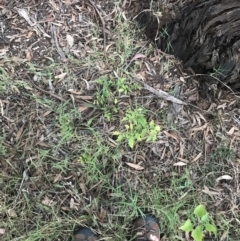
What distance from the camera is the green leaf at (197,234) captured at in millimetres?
2066

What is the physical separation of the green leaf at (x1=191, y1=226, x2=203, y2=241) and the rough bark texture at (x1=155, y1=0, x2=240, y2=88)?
2.58 feet

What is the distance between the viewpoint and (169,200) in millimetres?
2232

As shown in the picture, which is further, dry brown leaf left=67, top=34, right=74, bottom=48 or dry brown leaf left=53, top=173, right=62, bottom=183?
dry brown leaf left=67, top=34, right=74, bottom=48

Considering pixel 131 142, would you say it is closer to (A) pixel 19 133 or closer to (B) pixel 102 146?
(B) pixel 102 146

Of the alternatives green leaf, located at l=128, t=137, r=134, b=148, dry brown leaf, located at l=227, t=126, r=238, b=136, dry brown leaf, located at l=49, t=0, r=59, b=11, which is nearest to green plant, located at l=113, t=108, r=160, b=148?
green leaf, located at l=128, t=137, r=134, b=148

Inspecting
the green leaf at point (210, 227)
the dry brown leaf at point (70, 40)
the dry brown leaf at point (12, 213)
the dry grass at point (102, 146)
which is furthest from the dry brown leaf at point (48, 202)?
the dry brown leaf at point (70, 40)

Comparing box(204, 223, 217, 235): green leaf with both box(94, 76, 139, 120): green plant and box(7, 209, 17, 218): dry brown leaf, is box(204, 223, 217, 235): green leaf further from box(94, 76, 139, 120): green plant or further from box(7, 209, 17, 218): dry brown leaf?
box(7, 209, 17, 218): dry brown leaf

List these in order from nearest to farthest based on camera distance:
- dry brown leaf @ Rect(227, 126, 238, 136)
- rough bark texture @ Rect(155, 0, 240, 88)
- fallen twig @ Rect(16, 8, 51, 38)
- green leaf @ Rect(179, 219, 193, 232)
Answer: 1. rough bark texture @ Rect(155, 0, 240, 88)
2. green leaf @ Rect(179, 219, 193, 232)
3. dry brown leaf @ Rect(227, 126, 238, 136)
4. fallen twig @ Rect(16, 8, 51, 38)

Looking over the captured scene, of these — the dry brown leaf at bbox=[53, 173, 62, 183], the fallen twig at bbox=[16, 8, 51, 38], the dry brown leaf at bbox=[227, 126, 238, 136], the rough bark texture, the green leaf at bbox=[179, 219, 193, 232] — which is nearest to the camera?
the rough bark texture

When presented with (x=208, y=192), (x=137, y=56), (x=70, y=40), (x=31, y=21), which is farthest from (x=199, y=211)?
(x=31, y=21)

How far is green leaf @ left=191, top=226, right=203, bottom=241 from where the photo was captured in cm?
207

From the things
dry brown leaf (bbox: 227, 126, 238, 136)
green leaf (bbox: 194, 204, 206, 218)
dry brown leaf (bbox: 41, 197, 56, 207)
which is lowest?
dry brown leaf (bbox: 41, 197, 56, 207)

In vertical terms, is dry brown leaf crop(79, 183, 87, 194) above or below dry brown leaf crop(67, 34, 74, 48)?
below

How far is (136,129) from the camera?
7.47 feet
